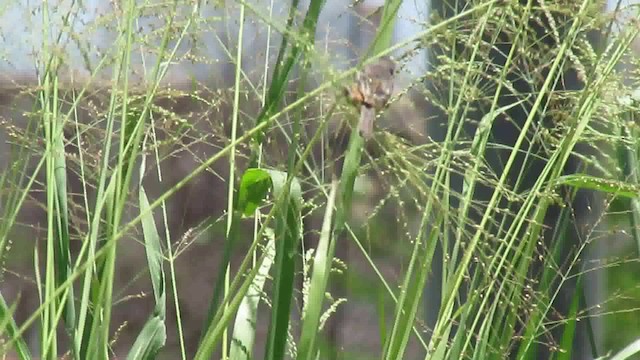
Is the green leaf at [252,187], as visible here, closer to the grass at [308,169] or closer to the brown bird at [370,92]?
the grass at [308,169]

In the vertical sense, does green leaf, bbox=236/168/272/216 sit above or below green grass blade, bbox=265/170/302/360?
above

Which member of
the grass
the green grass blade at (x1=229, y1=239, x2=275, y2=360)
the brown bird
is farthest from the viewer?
the green grass blade at (x1=229, y1=239, x2=275, y2=360)

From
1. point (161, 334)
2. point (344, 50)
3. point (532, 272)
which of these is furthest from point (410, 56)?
point (532, 272)

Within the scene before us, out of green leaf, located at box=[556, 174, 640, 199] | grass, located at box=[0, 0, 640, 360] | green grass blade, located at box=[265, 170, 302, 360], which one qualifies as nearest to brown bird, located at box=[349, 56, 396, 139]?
grass, located at box=[0, 0, 640, 360]

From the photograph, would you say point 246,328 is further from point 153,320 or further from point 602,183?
point 602,183

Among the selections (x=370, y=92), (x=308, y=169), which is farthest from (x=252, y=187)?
(x=370, y=92)

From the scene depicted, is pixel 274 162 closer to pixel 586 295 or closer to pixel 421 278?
pixel 421 278

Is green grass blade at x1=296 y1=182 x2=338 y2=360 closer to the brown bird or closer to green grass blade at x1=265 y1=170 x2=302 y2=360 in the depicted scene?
green grass blade at x1=265 y1=170 x2=302 y2=360

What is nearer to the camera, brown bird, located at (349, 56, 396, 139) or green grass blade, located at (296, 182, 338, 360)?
brown bird, located at (349, 56, 396, 139)

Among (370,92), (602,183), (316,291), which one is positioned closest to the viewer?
(370,92)

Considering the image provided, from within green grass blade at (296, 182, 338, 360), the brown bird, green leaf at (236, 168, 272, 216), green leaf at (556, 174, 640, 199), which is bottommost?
green grass blade at (296, 182, 338, 360)
